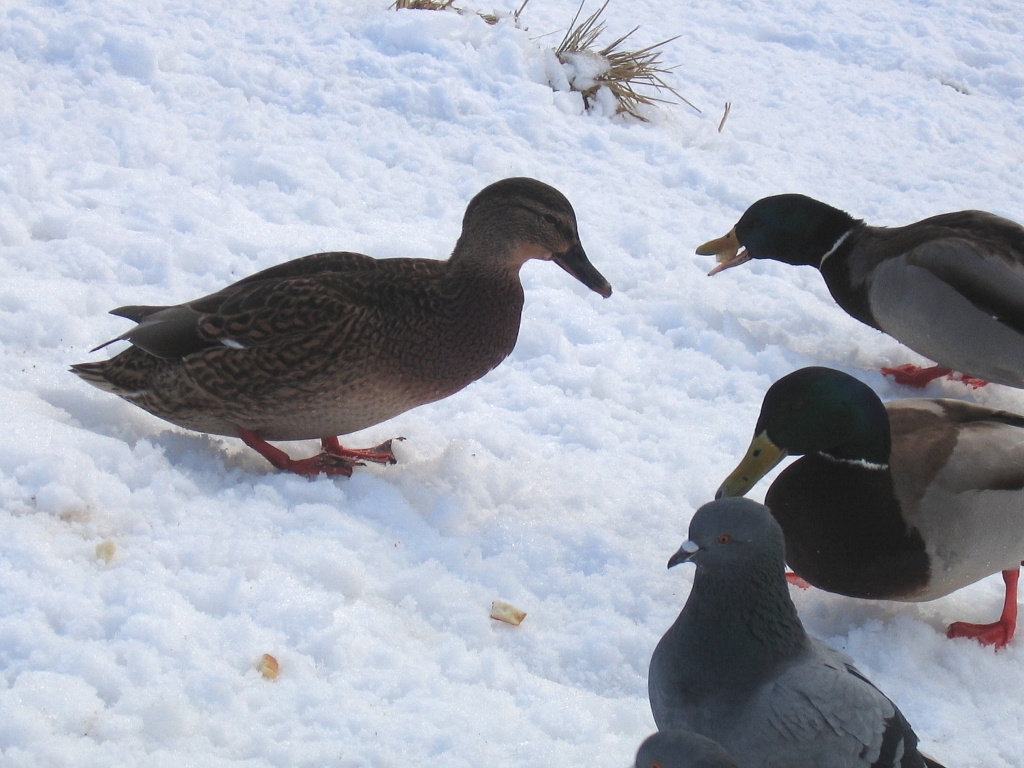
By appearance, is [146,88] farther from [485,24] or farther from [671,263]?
[671,263]

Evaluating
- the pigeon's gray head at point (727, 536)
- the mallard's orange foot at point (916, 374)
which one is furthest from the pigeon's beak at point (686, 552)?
the mallard's orange foot at point (916, 374)

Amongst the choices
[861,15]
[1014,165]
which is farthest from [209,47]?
Answer: [861,15]

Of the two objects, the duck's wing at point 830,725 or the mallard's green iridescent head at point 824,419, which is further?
the mallard's green iridescent head at point 824,419

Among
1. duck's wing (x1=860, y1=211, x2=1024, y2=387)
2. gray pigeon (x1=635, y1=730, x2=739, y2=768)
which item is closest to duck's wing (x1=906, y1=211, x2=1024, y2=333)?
duck's wing (x1=860, y1=211, x2=1024, y2=387)

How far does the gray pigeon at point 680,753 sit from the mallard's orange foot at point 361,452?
6.25 ft

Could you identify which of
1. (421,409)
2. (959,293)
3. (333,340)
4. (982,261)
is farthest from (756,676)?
(982,261)

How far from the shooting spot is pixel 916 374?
507 centimetres

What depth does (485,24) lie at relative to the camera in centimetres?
653

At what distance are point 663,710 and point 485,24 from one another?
504cm

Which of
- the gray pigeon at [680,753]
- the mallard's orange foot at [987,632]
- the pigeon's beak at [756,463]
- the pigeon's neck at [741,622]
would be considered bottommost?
the mallard's orange foot at [987,632]

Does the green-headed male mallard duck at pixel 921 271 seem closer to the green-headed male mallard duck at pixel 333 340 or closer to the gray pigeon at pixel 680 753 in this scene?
the green-headed male mallard duck at pixel 333 340

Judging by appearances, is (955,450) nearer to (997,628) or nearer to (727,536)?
(997,628)

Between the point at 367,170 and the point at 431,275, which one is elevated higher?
the point at 431,275

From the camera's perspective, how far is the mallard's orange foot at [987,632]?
11.0ft
